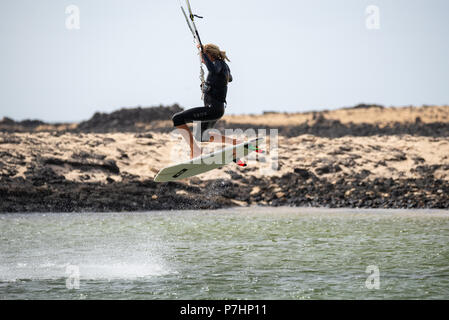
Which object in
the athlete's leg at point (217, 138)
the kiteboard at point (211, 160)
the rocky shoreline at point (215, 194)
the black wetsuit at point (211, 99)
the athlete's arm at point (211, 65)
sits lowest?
the rocky shoreline at point (215, 194)

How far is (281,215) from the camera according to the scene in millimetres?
24078

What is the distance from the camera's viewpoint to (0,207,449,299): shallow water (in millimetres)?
11742

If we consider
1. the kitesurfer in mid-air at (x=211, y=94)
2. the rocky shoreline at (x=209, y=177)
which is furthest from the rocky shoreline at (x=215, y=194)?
the kitesurfer in mid-air at (x=211, y=94)

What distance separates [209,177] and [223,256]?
15.1 metres

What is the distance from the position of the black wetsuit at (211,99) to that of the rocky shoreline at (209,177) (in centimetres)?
1325

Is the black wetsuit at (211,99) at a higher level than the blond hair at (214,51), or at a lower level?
lower

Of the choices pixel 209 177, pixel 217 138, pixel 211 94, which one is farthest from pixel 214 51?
pixel 209 177

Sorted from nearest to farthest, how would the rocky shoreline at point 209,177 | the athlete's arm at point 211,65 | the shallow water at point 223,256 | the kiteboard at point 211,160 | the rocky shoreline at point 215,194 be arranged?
the shallow water at point 223,256 → the athlete's arm at point 211,65 → the kiteboard at point 211,160 → the rocky shoreline at point 215,194 → the rocky shoreline at point 209,177

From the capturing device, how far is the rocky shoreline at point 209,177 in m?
26.4

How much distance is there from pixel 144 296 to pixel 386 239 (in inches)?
339

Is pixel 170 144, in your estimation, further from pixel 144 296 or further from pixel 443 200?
pixel 144 296

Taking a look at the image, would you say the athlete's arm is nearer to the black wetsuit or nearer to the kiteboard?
the black wetsuit

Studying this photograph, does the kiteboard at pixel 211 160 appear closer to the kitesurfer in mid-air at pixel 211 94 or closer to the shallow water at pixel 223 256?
the kitesurfer in mid-air at pixel 211 94

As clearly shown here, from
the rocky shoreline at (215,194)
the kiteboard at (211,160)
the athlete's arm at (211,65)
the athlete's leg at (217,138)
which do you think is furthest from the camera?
the rocky shoreline at (215,194)
